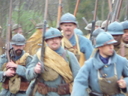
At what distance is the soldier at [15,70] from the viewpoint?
442 inches

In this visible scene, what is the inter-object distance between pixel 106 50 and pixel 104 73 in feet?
1.09

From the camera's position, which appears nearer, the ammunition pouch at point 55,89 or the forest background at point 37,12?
the ammunition pouch at point 55,89

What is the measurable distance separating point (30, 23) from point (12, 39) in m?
9.29

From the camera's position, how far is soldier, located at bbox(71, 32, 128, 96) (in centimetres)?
844

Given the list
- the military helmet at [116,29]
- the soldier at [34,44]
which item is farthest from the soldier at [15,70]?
the soldier at [34,44]

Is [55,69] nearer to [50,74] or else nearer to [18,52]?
[50,74]

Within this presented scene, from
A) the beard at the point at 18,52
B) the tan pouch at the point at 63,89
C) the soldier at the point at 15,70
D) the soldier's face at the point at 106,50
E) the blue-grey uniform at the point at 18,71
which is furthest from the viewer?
the beard at the point at 18,52

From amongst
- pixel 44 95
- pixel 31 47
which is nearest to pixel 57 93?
pixel 44 95

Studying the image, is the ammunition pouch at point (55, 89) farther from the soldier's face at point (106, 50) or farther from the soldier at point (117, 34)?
the soldier's face at point (106, 50)

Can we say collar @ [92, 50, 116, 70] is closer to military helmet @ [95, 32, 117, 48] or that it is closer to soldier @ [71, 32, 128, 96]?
soldier @ [71, 32, 128, 96]

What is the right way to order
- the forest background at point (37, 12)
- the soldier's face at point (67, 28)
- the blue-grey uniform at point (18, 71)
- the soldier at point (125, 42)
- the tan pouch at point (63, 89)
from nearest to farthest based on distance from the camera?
the tan pouch at point (63, 89), the soldier at point (125, 42), the soldier's face at point (67, 28), the blue-grey uniform at point (18, 71), the forest background at point (37, 12)

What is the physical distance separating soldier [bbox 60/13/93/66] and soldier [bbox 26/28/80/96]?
1165 millimetres

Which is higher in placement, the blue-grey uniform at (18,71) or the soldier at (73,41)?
the soldier at (73,41)

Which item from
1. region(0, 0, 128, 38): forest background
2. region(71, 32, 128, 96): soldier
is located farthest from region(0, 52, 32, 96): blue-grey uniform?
region(0, 0, 128, 38): forest background
